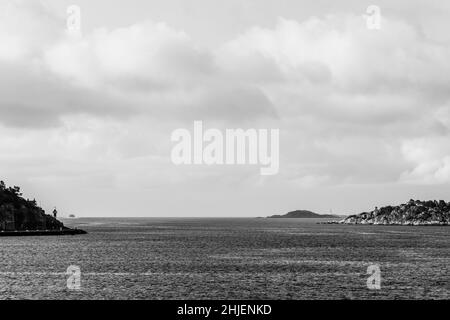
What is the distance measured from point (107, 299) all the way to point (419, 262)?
7648 centimetres

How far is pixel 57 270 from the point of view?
10619cm

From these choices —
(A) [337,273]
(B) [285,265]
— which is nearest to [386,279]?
(A) [337,273]
